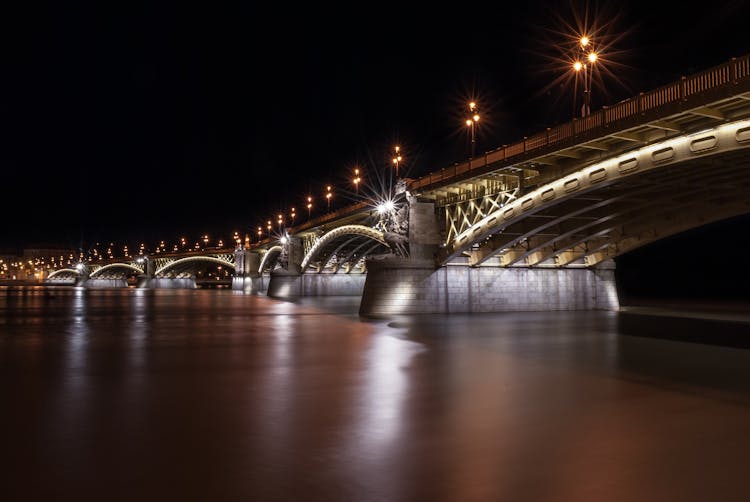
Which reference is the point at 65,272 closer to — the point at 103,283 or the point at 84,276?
the point at 84,276

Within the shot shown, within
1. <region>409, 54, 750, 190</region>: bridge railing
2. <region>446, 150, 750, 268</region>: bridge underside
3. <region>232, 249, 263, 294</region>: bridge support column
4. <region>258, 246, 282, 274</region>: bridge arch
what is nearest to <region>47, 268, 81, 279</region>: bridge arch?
<region>232, 249, 263, 294</region>: bridge support column

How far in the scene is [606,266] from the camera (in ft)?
124

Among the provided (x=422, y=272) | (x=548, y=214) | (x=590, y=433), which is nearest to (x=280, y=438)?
(x=590, y=433)

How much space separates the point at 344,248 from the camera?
6494 centimetres

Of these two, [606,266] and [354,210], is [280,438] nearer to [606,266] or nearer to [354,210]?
[606,266]

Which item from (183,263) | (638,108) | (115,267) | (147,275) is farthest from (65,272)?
(638,108)

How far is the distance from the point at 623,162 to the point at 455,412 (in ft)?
47.1

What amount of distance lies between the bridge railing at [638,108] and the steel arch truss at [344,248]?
18809 mm

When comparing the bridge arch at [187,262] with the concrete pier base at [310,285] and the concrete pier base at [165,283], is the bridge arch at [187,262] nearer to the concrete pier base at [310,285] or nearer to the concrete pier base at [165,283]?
the concrete pier base at [165,283]

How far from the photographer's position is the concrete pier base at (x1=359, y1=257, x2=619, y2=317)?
32156 millimetres

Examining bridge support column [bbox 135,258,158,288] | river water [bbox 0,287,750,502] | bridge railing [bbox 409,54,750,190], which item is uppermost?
bridge railing [bbox 409,54,750,190]

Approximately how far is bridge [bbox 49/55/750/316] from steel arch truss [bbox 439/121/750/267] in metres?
0.06

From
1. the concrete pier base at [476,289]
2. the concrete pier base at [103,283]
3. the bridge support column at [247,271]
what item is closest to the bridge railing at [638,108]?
the concrete pier base at [476,289]

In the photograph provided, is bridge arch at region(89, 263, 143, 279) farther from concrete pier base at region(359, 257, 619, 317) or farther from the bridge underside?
the bridge underside
